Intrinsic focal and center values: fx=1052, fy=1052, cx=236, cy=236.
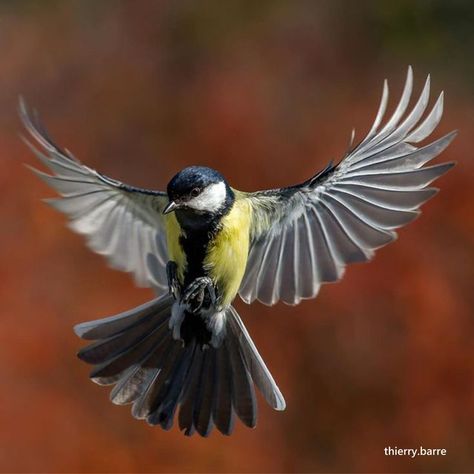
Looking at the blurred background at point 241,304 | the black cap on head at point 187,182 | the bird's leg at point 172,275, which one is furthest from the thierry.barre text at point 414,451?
the black cap on head at point 187,182

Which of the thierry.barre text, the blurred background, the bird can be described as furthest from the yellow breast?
the thierry.barre text

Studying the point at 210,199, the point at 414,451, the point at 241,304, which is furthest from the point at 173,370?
the point at 414,451

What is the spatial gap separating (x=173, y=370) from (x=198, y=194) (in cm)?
64

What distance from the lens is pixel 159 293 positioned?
133 inches

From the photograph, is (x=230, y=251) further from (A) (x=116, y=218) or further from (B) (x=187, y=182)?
(A) (x=116, y=218)

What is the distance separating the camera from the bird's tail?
9.95 ft

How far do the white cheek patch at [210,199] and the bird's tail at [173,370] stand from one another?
0.43 m

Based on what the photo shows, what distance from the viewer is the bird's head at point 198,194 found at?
273 centimetres

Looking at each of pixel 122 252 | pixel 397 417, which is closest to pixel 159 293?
pixel 122 252

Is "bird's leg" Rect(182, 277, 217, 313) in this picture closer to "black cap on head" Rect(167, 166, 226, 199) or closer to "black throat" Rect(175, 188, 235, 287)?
"black throat" Rect(175, 188, 235, 287)

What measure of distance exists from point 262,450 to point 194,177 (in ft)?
8.82

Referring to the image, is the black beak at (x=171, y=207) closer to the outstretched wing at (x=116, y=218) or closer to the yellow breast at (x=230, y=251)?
the yellow breast at (x=230, y=251)

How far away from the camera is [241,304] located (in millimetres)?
5238

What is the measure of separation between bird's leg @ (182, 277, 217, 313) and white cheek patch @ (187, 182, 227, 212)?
0.22m
